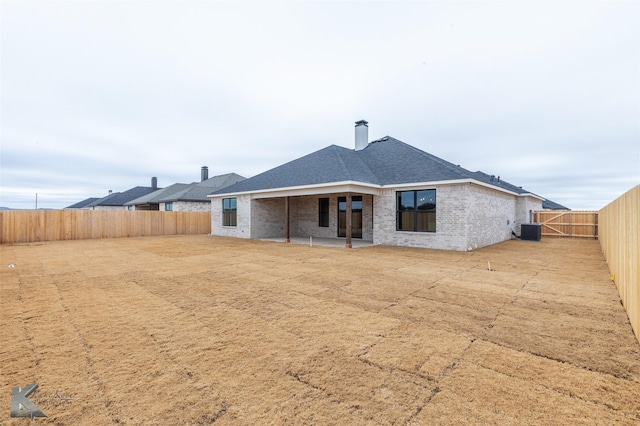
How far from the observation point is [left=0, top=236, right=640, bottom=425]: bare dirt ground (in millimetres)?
2312

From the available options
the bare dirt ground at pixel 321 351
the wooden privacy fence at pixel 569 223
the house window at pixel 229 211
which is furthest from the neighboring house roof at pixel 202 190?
the wooden privacy fence at pixel 569 223

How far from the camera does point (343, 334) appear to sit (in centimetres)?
382

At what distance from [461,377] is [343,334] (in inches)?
59.6

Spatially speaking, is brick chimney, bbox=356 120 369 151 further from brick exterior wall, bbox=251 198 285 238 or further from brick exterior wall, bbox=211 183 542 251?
brick exterior wall, bbox=251 198 285 238

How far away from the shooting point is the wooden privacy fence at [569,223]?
1894 cm

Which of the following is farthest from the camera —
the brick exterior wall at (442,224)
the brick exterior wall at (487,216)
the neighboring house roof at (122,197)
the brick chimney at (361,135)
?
the neighboring house roof at (122,197)

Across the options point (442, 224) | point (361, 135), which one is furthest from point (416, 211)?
point (361, 135)

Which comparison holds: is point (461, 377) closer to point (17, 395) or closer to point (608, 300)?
point (17, 395)

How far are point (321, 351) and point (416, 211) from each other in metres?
11.6

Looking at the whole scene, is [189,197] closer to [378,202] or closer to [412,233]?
[378,202]

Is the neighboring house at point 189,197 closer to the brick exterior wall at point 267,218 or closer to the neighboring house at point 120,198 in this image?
the neighboring house at point 120,198

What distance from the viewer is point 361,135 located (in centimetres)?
1936

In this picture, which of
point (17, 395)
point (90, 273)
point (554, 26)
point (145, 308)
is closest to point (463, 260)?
point (554, 26)

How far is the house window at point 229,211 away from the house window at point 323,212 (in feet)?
20.1
